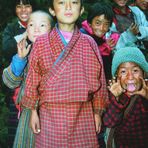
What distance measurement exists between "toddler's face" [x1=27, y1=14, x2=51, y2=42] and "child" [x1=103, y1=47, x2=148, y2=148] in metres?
0.71

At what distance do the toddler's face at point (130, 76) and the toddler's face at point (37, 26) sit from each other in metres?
0.77

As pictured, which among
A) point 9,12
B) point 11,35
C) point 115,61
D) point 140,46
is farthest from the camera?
point 9,12

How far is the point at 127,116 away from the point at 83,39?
73 centimetres

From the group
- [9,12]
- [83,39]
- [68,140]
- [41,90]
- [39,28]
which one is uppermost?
[9,12]

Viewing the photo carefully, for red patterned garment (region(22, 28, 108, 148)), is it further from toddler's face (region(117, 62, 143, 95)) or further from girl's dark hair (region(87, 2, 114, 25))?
girl's dark hair (region(87, 2, 114, 25))

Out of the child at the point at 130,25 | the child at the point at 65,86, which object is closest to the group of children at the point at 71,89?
the child at the point at 65,86

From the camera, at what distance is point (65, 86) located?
2.62m

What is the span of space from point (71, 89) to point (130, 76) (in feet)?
1.87

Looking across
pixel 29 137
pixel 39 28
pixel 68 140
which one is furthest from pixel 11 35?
pixel 68 140

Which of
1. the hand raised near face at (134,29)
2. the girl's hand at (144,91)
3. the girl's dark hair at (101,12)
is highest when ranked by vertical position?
the girl's dark hair at (101,12)

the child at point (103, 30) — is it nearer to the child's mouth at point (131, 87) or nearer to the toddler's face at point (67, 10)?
the child's mouth at point (131, 87)

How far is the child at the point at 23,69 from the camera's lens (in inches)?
114

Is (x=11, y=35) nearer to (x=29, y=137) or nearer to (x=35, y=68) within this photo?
(x=35, y=68)

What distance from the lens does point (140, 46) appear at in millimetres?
4223
